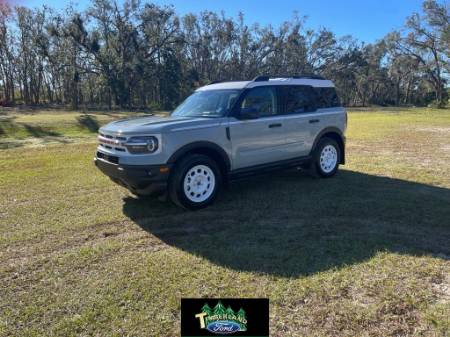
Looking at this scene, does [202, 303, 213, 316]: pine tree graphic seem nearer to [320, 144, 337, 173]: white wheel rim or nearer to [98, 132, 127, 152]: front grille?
[98, 132, 127, 152]: front grille

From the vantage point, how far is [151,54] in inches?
1672

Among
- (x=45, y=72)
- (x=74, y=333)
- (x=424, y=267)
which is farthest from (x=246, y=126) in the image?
(x=45, y=72)

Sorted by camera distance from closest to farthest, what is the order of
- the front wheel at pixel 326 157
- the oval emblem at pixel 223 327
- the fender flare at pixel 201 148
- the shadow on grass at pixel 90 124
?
the oval emblem at pixel 223 327 → the fender flare at pixel 201 148 → the front wheel at pixel 326 157 → the shadow on grass at pixel 90 124

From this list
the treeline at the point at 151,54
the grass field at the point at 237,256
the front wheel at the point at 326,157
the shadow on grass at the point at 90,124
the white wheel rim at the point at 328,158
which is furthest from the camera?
the treeline at the point at 151,54

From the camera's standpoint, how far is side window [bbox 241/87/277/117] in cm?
559

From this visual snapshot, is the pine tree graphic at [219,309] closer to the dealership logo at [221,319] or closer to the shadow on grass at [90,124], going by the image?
the dealership logo at [221,319]

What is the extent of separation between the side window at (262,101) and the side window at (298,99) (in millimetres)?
248

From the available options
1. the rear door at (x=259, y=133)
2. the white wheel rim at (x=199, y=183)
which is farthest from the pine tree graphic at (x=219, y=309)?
the rear door at (x=259, y=133)

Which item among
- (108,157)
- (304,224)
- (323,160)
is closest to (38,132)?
(108,157)

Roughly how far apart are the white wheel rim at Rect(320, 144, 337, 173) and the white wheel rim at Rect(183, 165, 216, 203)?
8.60 feet

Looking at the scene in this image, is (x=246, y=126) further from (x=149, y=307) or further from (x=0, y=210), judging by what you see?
(x=0, y=210)

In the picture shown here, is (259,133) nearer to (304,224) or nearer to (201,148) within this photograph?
(201,148)

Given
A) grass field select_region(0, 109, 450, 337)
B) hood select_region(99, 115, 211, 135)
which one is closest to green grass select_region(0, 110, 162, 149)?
grass field select_region(0, 109, 450, 337)

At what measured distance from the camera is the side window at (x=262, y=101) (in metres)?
5.59
